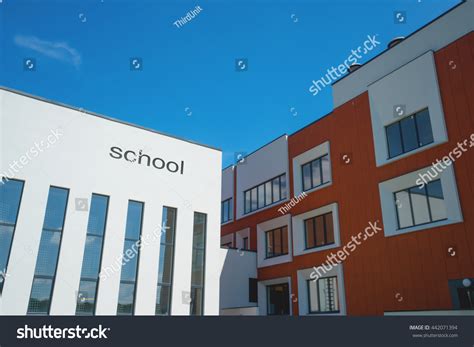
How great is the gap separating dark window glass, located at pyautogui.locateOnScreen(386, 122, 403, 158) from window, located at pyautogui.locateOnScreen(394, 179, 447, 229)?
1877mm

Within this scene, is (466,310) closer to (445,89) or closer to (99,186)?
(445,89)

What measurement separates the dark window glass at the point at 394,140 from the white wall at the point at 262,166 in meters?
7.52

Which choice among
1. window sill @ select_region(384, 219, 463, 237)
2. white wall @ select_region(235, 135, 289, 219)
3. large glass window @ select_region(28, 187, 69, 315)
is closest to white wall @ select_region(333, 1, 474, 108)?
white wall @ select_region(235, 135, 289, 219)

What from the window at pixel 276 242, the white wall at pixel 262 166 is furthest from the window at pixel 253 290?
the white wall at pixel 262 166

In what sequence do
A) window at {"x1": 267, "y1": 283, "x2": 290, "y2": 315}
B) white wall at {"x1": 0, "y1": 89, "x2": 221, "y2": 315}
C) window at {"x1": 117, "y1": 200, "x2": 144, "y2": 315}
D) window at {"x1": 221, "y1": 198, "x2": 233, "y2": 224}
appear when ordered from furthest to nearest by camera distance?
1. window at {"x1": 221, "y1": 198, "x2": 233, "y2": 224}
2. window at {"x1": 267, "y1": 283, "x2": 290, "y2": 315}
3. window at {"x1": 117, "y1": 200, "x2": 144, "y2": 315}
4. white wall at {"x1": 0, "y1": 89, "x2": 221, "y2": 315}

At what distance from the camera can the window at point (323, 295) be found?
20.3 m

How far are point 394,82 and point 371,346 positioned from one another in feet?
48.4

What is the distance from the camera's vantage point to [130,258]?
15.6 meters

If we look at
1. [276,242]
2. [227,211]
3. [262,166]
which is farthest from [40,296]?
[227,211]

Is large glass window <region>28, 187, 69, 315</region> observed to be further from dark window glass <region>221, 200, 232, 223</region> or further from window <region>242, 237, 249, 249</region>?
dark window glass <region>221, 200, 232, 223</region>

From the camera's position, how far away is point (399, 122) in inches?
750

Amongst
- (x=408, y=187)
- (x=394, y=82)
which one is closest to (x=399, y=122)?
(x=394, y=82)

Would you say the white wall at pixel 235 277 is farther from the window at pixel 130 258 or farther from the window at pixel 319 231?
the window at pixel 130 258

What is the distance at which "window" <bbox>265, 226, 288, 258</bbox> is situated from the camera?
24859 millimetres
